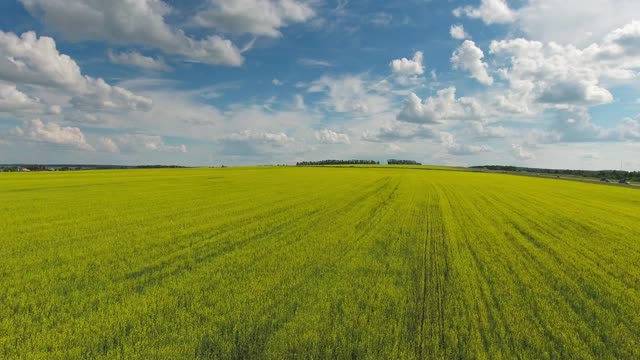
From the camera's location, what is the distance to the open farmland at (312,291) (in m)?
5.75

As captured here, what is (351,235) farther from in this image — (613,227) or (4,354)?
(613,227)

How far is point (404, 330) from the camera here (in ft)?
20.4

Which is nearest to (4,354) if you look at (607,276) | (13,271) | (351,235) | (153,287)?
(153,287)

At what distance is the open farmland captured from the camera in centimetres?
575

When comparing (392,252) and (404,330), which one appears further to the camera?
(392,252)

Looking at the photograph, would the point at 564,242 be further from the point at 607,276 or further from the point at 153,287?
the point at 153,287

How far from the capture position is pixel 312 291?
309 inches

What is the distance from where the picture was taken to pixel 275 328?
6191 mm

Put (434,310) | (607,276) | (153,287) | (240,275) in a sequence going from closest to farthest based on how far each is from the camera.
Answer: (434,310), (153,287), (240,275), (607,276)

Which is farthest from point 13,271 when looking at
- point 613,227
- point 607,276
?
point 613,227

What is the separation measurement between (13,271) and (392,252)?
10594 mm

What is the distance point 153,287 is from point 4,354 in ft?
9.14

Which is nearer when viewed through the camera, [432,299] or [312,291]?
[432,299]

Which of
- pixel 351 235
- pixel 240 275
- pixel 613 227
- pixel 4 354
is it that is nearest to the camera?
pixel 4 354
